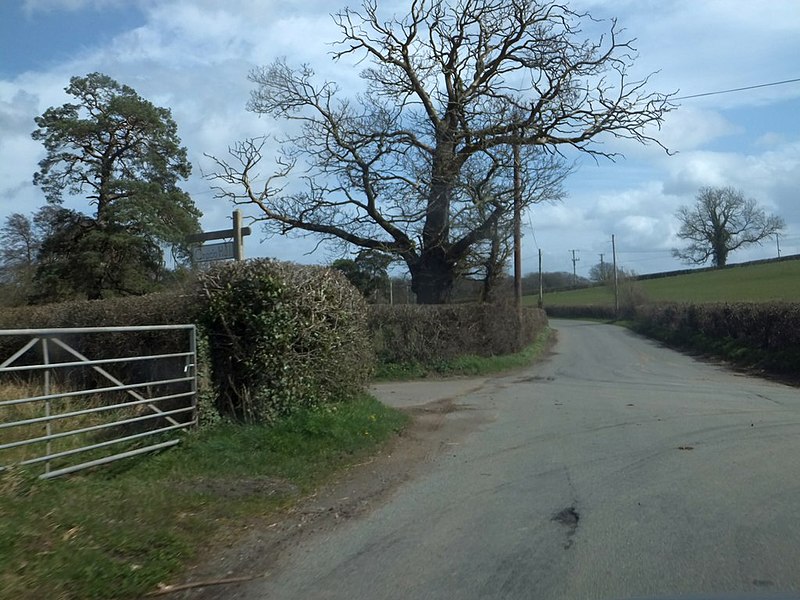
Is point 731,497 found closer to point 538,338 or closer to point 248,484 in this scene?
point 248,484

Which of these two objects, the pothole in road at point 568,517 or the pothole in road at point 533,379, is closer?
the pothole in road at point 568,517

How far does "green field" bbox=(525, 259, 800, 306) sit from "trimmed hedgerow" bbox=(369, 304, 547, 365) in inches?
1098

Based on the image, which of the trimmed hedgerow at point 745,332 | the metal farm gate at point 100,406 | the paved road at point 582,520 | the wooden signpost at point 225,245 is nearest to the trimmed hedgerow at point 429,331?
the wooden signpost at point 225,245

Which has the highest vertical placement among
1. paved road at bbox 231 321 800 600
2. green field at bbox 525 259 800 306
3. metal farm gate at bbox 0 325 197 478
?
green field at bbox 525 259 800 306

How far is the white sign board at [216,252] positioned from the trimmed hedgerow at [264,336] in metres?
3.16

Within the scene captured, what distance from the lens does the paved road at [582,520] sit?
5219 millimetres

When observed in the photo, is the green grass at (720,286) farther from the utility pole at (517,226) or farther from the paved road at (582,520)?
the paved road at (582,520)

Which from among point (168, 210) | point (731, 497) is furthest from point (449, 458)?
point (168, 210)

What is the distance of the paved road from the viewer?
5.22m

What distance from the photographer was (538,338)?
132 ft

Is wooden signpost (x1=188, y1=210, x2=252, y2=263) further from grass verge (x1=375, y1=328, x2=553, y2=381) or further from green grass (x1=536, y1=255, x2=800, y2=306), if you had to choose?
green grass (x1=536, y1=255, x2=800, y2=306)

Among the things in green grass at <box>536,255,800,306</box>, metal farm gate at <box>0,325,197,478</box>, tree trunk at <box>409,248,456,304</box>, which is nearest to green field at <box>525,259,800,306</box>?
green grass at <box>536,255,800,306</box>

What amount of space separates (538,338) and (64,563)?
36339 millimetres

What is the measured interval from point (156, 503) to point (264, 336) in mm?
3876
